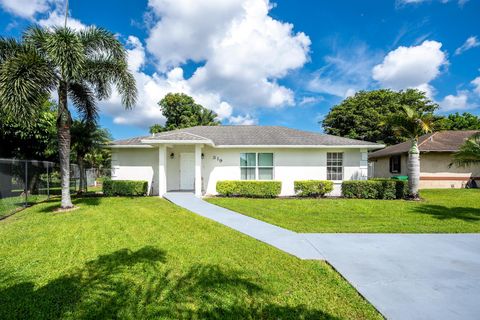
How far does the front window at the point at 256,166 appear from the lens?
14047mm

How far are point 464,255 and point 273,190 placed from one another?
8.67 m

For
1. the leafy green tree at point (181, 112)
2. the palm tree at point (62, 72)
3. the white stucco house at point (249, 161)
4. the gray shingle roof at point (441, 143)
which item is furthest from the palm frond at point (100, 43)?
the leafy green tree at point (181, 112)

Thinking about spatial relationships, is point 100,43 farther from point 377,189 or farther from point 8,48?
point 377,189

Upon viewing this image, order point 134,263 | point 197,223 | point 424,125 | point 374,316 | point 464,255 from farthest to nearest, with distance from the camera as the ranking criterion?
point 424,125, point 197,223, point 464,255, point 134,263, point 374,316

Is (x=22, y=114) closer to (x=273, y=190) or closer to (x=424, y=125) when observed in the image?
(x=273, y=190)

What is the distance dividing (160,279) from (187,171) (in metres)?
11.1

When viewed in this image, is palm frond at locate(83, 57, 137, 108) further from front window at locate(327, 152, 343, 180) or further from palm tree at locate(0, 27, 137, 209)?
front window at locate(327, 152, 343, 180)

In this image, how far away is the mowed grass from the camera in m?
3.07

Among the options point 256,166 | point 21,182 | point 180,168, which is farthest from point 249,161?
point 21,182

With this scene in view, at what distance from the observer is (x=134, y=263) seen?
4496 mm

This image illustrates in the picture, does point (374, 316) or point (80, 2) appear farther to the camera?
point (80, 2)

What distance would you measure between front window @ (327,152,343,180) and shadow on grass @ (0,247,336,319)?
37.8ft

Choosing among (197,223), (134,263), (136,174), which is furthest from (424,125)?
(136,174)

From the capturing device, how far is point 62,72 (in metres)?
7.89
